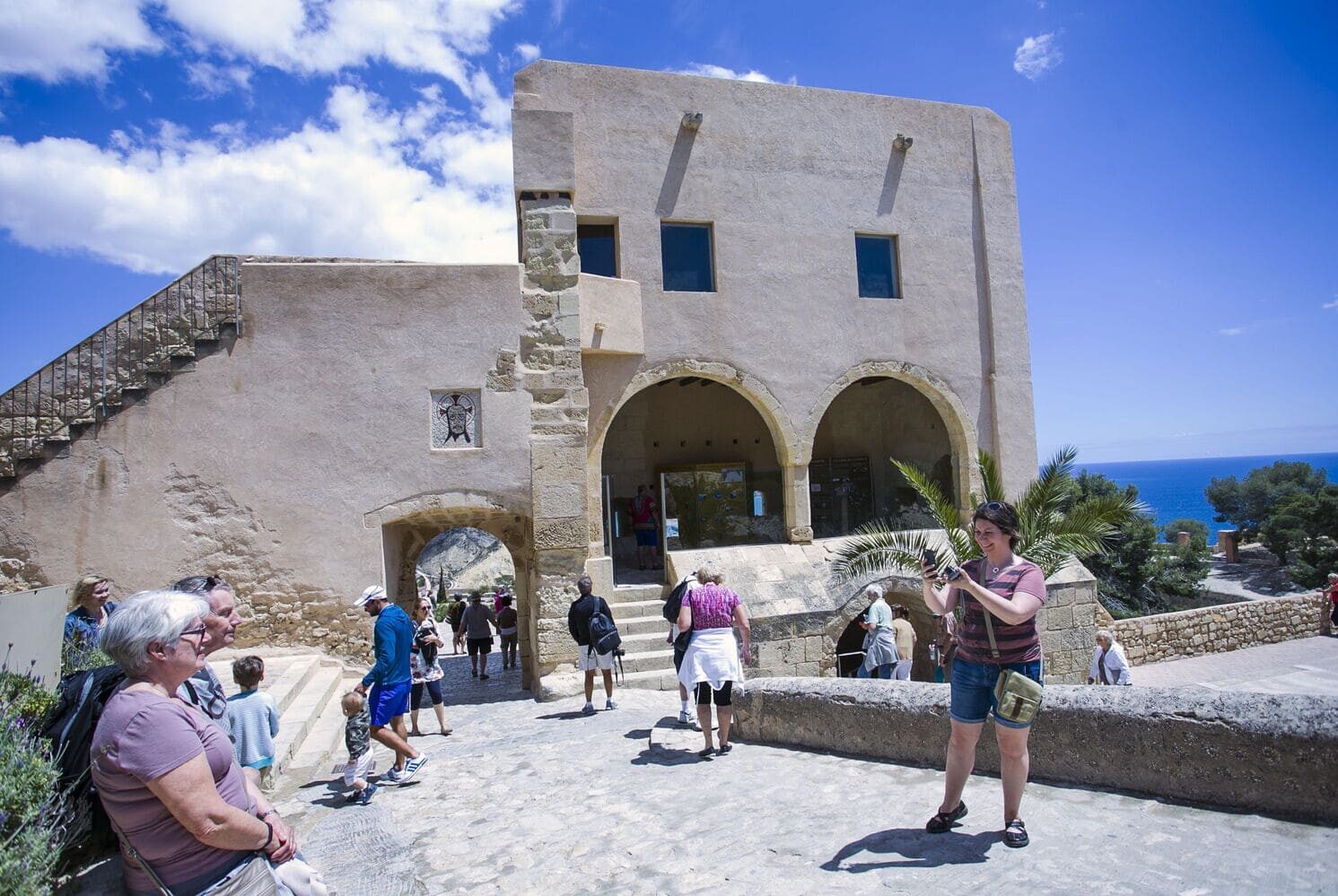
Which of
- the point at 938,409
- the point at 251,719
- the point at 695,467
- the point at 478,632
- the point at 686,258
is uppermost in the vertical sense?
the point at 686,258

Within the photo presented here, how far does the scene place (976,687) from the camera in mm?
3744

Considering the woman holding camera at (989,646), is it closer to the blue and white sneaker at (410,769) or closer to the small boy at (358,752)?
the small boy at (358,752)

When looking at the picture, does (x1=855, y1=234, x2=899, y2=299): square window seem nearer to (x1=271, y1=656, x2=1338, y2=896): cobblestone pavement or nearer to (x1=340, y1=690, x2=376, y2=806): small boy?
(x1=271, y1=656, x2=1338, y2=896): cobblestone pavement

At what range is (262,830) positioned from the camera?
2.52 m

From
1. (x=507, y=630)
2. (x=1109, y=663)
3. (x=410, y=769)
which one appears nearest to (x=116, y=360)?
(x=507, y=630)

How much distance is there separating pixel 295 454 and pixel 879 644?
25.3 feet

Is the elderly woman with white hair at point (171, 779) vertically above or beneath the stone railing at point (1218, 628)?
above

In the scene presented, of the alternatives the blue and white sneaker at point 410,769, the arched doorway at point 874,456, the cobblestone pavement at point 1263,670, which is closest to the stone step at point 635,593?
the arched doorway at point 874,456

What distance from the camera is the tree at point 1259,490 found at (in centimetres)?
4600

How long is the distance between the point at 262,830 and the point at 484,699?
31.1ft

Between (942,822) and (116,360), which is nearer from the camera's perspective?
(942,822)

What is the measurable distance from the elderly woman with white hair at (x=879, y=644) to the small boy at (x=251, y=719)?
6.43 m

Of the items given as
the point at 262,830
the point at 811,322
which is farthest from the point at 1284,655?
the point at 262,830

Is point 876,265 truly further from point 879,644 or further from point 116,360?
point 116,360
